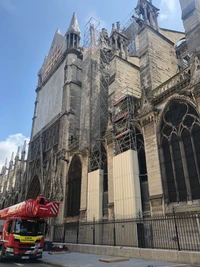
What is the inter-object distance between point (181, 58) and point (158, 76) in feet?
25.9

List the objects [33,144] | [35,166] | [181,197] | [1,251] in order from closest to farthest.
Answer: [1,251] < [181,197] < [35,166] < [33,144]

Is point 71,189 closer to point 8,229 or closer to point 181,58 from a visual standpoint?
point 8,229

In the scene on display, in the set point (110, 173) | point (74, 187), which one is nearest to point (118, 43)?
point (110, 173)

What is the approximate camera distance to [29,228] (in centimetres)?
1029

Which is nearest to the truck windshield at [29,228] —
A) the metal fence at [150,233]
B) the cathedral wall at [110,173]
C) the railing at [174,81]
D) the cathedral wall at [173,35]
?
the metal fence at [150,233]

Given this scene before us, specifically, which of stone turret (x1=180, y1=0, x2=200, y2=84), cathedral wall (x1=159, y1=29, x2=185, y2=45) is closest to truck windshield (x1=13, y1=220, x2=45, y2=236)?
stone turret (x1=180, y1=0, x2=200, y2=84)

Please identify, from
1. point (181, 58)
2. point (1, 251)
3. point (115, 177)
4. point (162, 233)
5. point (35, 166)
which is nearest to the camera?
point (162, 233)

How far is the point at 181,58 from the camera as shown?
71.4 ft

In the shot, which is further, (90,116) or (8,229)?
(90,116)

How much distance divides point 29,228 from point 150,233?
5.45m

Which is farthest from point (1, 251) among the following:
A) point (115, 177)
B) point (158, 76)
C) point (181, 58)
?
point (181, 58)

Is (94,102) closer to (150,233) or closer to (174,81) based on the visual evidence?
(174,81)

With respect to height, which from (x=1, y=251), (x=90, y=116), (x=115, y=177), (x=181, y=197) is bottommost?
(x=1, y=251)

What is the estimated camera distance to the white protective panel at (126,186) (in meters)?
12.2
